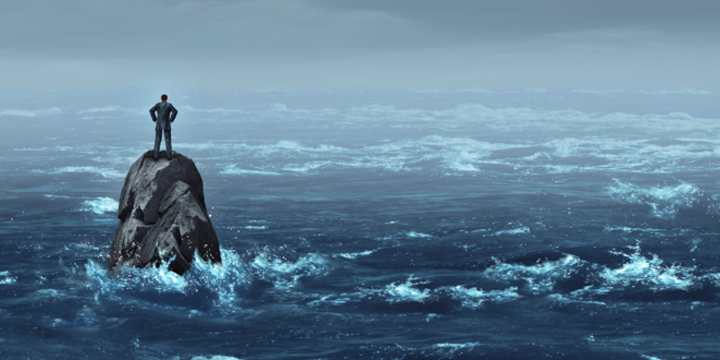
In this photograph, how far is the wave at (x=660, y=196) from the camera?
239 ft

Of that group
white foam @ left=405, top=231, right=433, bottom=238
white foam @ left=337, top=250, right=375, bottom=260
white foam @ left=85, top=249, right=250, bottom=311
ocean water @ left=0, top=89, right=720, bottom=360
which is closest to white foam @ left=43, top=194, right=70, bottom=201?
ocean water @ left=0, top=89, right=720, bottom=360

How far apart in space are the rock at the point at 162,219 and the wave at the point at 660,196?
160ft

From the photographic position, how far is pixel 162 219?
127 ft

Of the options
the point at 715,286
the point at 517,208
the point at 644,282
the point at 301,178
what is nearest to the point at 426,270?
the point at 644,282

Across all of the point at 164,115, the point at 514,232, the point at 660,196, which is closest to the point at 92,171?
the point at 514,232

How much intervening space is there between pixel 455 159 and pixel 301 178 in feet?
162

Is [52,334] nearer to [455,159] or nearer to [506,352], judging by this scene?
[506,352]

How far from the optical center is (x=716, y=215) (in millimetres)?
68562

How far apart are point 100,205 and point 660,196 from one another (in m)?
66.8

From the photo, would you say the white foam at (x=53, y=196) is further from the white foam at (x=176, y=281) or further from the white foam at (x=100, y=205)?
the white foam at (x=176, y=281)

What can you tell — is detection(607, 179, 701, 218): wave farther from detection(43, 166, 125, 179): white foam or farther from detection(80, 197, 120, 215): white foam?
detection(43, 166, 125, 179): white foam

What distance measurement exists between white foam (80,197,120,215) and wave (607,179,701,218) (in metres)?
57.2

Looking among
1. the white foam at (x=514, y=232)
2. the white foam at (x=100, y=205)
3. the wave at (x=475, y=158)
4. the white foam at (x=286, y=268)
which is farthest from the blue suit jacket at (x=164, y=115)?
the wave at (x=475, y=158)

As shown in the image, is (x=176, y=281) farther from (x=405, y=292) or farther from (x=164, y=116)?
(x=405, y=292)
